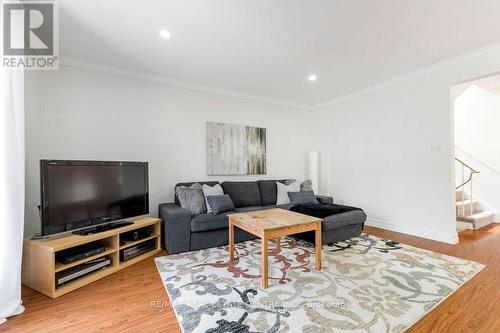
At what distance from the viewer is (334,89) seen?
430 centimetres

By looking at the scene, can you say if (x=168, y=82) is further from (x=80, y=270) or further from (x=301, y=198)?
(x=301, y=198)

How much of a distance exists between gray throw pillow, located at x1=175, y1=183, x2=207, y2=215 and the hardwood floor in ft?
3.07

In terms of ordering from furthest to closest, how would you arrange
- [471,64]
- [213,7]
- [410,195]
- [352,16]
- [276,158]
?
[276,158] < [410,195] < [471,64] < [352,16] < [213,7]

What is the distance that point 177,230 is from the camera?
113 inches

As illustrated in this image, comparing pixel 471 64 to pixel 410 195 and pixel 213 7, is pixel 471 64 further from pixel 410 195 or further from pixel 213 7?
pixel 213 7

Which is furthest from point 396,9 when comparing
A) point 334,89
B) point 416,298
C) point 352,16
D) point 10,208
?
point 10,208

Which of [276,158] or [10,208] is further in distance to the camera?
[276,158]

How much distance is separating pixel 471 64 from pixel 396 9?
5.98ft

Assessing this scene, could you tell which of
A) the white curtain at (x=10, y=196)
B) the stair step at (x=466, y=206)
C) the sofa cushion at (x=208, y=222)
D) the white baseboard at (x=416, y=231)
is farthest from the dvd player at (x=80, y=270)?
the stair step at (x=466, y=206)

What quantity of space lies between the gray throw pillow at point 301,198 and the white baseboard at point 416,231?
3.87 feet

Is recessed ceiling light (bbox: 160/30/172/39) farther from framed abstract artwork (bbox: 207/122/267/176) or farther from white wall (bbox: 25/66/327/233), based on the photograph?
framed abstract artwork (bbox: 207/122/267/176)

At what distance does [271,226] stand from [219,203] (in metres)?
1.27

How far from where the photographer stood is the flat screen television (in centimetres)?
215

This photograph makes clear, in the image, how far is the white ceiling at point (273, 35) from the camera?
2.06 m
